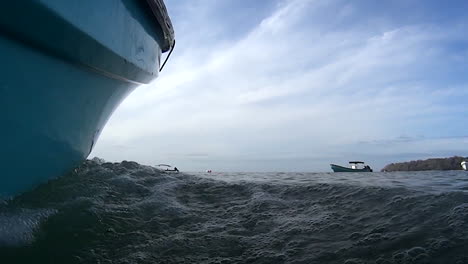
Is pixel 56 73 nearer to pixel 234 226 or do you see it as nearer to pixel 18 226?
pixel 18 226

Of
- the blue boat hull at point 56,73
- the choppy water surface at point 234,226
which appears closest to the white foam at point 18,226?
the choppy water surface at point 234,226

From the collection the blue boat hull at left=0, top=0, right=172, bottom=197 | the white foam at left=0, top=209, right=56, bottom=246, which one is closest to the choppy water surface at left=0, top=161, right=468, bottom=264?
the white foam at left=0, top=209, right=56, bottom=246

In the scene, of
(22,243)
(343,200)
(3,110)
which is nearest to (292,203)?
(343,200)

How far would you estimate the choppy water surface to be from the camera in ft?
6.15

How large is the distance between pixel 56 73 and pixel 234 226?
181 cm

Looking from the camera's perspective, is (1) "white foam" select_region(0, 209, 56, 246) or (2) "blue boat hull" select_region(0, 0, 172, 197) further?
(1) "white foam" select_region(0, 209, 56, 246)

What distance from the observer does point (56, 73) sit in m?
2.09

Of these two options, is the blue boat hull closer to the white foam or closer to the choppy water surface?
the white foam

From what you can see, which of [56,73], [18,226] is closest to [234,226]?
[18,226]

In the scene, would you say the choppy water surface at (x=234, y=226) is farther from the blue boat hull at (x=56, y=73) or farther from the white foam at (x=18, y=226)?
the blue boat hull at (x=56, y=73)

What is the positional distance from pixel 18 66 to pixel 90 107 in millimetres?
1058

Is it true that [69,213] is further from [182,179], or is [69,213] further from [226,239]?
[182,179]

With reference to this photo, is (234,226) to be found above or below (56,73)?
below

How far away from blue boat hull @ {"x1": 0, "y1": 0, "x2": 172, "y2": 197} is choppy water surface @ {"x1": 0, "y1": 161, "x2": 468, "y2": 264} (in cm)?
30
